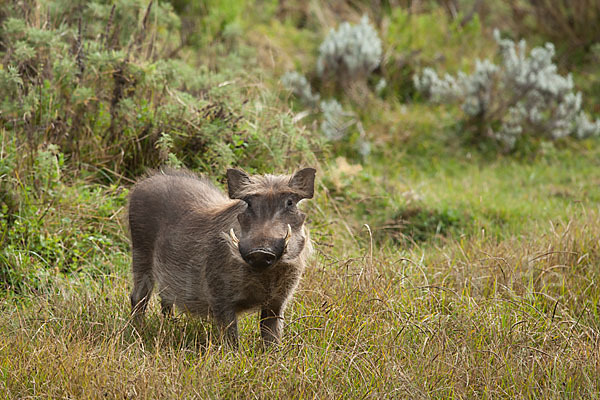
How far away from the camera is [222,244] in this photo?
12.7 ft

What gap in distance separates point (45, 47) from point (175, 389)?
12.2ft

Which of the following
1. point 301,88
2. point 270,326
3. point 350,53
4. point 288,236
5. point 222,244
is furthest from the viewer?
point 350,53

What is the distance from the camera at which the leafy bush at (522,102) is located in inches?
361

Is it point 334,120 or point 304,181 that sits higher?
point 304,181

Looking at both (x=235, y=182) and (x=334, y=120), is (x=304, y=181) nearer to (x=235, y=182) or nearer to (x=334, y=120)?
(x=235, y=182)

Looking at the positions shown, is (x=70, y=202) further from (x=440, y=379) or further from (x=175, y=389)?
(x=440, y=379)

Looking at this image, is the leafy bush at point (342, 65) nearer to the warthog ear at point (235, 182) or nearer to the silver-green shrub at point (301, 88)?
the silver-green shrub at point (301, 88)

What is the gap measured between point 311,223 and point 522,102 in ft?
14.8

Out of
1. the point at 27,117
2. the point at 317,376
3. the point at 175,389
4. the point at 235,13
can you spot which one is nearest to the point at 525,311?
the point at 317,376

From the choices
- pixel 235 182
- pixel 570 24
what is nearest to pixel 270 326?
pixel 235 182

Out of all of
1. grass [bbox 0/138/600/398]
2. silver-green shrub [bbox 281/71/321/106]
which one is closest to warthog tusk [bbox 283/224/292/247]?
grass [bbox 0/138/600/398]

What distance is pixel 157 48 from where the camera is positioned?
24.0ft

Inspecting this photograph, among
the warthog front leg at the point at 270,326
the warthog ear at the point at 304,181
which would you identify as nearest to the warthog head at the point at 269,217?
the warthog ear at the point at 304,181

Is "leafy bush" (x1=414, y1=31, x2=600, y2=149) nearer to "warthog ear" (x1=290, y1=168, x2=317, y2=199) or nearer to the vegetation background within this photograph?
the vegetation background
